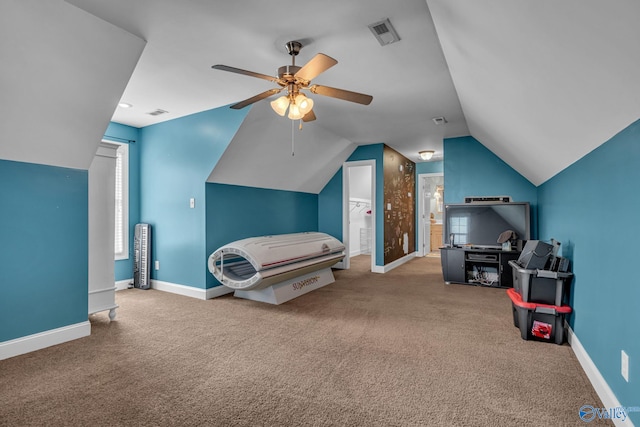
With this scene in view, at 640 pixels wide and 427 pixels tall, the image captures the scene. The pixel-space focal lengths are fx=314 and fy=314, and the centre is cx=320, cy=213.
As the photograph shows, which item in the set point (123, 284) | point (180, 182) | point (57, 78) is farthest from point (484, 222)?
point (123, 284)

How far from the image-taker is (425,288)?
4730 mm

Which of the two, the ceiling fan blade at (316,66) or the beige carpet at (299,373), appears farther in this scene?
the ceiling fan blade at (316,66)

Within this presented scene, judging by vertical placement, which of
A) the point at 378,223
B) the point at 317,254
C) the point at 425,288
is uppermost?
the point at 378,223

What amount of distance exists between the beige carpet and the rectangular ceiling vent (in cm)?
246

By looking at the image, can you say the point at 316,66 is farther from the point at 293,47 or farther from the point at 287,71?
the point at 293,47

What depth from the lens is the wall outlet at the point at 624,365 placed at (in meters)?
1.57

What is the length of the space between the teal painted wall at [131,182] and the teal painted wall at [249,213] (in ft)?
5.01

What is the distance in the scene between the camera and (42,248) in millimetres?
2713

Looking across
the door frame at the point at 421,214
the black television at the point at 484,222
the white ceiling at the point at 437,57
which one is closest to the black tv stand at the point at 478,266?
the black television at the point at 484,222

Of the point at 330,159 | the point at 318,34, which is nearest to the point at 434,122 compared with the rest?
the point at 330,159

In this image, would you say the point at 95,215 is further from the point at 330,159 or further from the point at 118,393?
the point at 330,159

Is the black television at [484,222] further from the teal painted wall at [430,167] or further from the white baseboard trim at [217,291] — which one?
the white baseboard trim at [217,291]

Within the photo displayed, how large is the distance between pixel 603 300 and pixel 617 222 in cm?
53

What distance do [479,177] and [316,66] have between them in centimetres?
427
